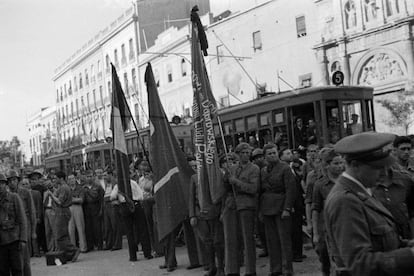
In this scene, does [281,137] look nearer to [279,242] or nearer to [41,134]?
[279,242]

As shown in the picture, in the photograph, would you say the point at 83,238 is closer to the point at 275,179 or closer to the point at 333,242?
the point at 275,179

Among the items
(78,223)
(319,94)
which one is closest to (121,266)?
(78,223)

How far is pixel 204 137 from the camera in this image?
31.3 ft

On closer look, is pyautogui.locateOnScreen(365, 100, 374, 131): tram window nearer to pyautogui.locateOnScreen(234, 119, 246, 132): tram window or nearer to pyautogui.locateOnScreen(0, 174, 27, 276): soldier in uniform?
pyautogui.locateOnScreen(234, 119, 246, 132): tram window

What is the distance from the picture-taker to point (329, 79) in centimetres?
3192

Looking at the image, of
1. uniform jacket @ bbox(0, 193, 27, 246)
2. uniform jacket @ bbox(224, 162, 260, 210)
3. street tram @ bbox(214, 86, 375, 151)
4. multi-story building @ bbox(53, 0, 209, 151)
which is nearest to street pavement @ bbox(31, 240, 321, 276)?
uniform jacket @ bbox(224, 162, 260, 210)

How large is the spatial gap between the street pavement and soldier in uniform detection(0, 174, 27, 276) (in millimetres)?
2616

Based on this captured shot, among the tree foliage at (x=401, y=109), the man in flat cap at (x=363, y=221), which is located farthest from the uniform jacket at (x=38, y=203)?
the tree foliage at (x=401, y=109)

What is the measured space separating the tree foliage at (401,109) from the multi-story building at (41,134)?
55.9 meters

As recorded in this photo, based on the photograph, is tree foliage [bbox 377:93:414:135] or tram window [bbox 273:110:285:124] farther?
tree foliage [bbox 377:93:414:135]

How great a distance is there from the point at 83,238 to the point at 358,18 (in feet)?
68.0

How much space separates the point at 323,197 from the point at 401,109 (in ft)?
69.9

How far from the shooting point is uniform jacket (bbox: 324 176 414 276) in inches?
118

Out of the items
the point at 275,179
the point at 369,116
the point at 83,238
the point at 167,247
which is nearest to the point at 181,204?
the point at 167,247
